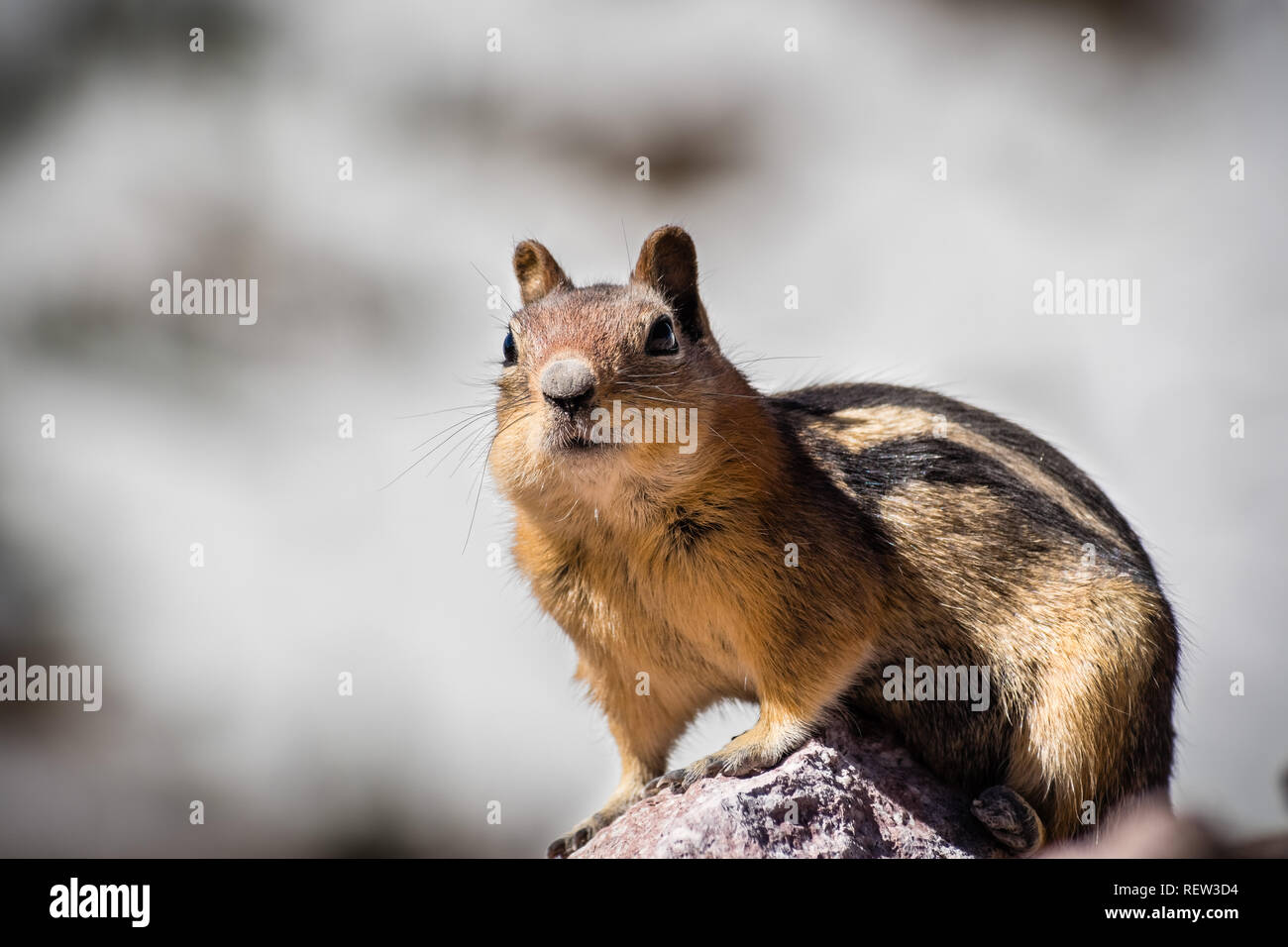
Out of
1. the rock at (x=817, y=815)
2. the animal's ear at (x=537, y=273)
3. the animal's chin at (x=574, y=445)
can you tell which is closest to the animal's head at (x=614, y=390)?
the animal's chin at (x=574, y=445)

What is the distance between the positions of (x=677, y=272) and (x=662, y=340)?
0.37 meters

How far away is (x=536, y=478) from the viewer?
2824 mm

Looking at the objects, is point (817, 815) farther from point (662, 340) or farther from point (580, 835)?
point (662, 340)

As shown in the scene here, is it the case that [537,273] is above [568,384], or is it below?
above

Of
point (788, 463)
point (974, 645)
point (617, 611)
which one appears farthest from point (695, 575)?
point (974, 645)

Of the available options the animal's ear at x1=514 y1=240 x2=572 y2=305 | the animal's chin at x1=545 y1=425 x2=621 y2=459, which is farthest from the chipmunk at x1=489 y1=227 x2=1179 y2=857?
the animal's ear at x1=514 y1=240 x2=572 y2=305

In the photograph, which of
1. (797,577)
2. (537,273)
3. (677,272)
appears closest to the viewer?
(797,577)

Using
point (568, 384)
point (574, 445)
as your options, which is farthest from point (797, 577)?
point (568, 384)

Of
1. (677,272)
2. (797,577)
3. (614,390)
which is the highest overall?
(677,272)

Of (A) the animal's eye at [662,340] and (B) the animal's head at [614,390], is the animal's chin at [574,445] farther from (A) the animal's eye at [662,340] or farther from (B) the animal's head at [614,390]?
(A) the animal's eye at [662,340]

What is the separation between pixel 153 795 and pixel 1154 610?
5.09 metres

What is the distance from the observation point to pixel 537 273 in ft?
11.1

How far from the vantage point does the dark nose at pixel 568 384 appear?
2541 mm
